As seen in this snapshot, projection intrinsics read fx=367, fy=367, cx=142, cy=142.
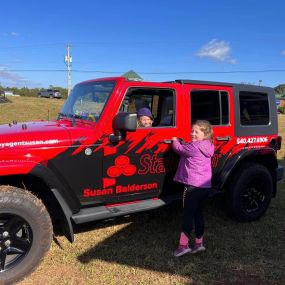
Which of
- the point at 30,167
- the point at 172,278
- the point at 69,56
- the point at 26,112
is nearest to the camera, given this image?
the point at 30,167

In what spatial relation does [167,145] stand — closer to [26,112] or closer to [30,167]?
[30,167]

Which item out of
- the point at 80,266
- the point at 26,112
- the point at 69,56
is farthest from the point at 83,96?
the point at 69,56

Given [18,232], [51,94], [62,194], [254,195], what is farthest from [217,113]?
[51,94]

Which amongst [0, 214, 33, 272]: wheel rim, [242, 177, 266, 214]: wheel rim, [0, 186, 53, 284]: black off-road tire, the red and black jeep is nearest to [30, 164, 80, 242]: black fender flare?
the red and black jeep

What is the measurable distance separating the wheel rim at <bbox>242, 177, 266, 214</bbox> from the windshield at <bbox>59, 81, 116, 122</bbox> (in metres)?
2.42

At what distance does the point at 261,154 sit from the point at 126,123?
2.35 metres

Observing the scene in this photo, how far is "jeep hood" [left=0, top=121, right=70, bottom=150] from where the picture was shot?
11.2 feet

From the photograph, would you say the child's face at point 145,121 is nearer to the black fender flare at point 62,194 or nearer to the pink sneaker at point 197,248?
the black fender flare at point 62,194

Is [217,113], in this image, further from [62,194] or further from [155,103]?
[62,194]

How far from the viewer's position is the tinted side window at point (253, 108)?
4.96 metres

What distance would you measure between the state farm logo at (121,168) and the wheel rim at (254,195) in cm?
189

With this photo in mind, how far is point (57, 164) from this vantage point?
11.8 ft

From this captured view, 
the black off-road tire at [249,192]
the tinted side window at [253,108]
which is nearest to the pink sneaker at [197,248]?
the black off-road tire at [249,192]

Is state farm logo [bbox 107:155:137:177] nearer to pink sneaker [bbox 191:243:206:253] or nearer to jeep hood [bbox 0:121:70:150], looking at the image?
jeep hood [bbox 0:121:70:150]
